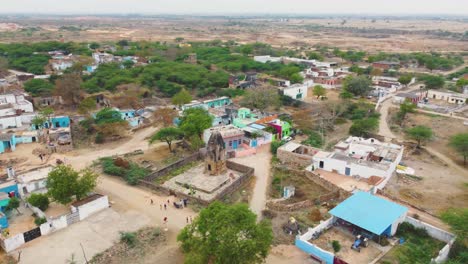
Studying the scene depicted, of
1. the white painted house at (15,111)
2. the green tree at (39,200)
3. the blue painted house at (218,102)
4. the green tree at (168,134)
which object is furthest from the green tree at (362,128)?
the white painted house at (15,111)

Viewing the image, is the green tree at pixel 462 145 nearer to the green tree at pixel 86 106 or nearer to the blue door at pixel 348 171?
the blue door at pixel 348 171

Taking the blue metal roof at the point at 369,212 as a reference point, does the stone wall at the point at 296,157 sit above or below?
below

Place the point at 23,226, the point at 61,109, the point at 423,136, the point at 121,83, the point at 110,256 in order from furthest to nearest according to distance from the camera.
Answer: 1. the point at 121,83
2. the point at 61,109
3. the point at 423,136
4. the point at 23,226
5. the point at 110,256

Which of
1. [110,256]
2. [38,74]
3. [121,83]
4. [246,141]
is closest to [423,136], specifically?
[246,141]

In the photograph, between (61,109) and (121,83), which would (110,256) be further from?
(121,83)

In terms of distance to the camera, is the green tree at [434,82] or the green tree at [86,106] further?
the green tree at [434,82]

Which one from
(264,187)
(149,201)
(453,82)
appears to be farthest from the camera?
(453,82)

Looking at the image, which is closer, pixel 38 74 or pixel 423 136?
pixel 423 136
